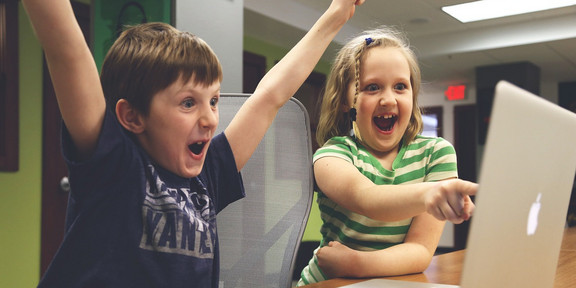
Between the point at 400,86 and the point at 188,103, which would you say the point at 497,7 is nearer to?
the point at 400,86

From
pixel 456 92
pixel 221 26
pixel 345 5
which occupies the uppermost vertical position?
pixel 456 92

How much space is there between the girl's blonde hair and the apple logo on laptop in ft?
1.91

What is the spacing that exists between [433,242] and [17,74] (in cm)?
297

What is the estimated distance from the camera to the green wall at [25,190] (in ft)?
10.2

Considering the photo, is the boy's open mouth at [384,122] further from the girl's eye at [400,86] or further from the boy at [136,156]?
the boy at [136,156]

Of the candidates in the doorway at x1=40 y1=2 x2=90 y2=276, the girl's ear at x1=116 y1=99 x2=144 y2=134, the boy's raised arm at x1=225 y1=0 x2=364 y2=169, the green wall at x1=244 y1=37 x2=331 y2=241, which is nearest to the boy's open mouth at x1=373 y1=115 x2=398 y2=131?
the boy's raised arm at x1=225 y1=0 x2=364 y2=169

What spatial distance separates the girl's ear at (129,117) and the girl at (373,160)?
1.39 ft

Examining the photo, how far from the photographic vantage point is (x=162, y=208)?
0.72 m

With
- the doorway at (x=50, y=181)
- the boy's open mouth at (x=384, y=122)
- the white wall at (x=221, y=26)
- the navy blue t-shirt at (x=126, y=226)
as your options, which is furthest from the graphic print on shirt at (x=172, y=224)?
the doorway at (x=50, y=181)

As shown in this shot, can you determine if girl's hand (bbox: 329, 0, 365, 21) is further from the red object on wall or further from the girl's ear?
the red object on wall

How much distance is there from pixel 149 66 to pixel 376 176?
1.84 ft

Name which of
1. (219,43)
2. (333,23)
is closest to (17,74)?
(219,43)

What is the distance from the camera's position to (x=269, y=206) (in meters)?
1.12

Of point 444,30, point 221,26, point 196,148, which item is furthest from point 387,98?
point 444,30
